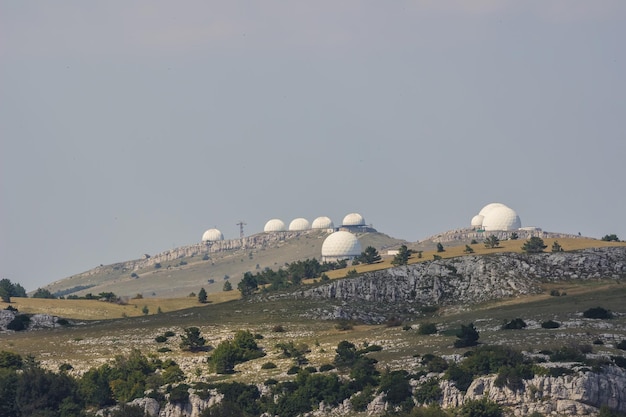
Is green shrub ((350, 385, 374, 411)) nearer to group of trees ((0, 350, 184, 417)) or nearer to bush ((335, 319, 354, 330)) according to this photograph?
group of trees ((0, 350, 184, 417))

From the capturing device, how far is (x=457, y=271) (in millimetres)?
188375

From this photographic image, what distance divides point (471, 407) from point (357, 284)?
73432mm

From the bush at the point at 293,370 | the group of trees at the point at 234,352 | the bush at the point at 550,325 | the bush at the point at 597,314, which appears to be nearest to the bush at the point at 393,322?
the group of trees at the point at 234,352

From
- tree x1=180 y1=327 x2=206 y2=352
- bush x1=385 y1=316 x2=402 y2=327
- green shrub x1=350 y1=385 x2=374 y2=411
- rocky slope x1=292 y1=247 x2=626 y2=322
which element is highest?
rocky slope x1=292 y1=247 x2=626 y2=322

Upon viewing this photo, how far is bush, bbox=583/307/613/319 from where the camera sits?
495 ft

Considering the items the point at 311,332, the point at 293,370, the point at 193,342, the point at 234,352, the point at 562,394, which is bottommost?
the point at 562,394

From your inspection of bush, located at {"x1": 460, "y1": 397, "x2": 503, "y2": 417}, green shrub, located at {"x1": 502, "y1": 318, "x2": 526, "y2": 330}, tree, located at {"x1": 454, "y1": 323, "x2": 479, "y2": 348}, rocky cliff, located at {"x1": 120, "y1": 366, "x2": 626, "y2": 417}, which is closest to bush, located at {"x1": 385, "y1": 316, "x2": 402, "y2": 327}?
green shrub, located at {"x1": 502, "y1": 318, "x2": 526, "y2": 330}

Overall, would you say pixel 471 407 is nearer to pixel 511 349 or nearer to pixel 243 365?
pixel 511 349

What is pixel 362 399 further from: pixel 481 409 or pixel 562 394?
pixel 562 394

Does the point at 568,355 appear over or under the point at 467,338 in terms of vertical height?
under

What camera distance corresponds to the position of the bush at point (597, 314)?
15093 centimetres

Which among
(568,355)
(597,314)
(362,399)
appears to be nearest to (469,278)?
(597,314)

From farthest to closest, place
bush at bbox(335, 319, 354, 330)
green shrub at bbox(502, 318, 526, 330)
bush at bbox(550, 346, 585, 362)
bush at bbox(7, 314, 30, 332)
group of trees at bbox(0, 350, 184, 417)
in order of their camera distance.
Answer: bush at bbox(7, 314, 30, 332) → bush at bbox(335, 319, 354, 330) → green shrub at bbox(502, 318, 526, 330) → group of trees at bbox(0, 350, 184, 417) → bush at bbox(550, 346, 585, 362)

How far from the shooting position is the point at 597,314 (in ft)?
496
